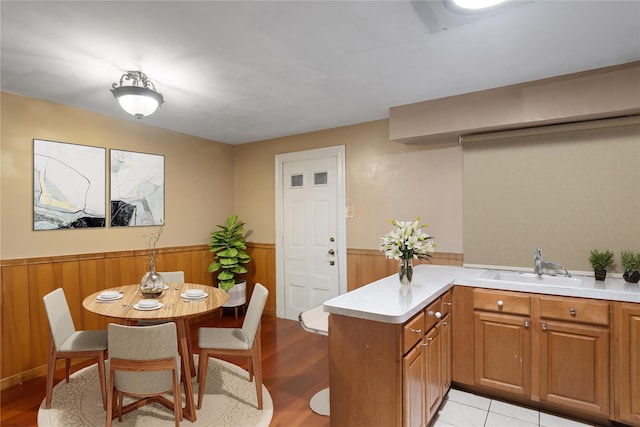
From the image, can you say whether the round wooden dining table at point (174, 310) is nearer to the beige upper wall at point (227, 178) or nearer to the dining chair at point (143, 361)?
the dining chair at point (143, 361)

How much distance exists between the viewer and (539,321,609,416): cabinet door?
221 cm

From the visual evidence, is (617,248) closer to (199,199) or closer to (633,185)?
(633,185)

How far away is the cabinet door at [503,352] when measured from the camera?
7.93 ft

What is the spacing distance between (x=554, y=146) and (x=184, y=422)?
357 cm

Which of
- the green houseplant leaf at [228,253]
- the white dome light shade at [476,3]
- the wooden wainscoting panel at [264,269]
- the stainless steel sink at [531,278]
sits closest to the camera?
the white dome light shade at [476,3]

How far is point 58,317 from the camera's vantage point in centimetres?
251

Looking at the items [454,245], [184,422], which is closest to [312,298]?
[454,245]

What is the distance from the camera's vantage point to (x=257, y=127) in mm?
4098

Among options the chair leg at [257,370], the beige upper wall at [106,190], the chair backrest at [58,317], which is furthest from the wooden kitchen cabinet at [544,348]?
the beige upper wall at [106,190]

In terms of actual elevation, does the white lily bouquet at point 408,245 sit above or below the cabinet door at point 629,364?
above

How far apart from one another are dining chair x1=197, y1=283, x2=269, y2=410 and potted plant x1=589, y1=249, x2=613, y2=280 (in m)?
2.53

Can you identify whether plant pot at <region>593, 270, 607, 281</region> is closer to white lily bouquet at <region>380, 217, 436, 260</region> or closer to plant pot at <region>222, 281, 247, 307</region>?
white lily bouquet at <region>380, 217, 436, 260</region>

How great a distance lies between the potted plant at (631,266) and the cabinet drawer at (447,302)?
4.01 feet

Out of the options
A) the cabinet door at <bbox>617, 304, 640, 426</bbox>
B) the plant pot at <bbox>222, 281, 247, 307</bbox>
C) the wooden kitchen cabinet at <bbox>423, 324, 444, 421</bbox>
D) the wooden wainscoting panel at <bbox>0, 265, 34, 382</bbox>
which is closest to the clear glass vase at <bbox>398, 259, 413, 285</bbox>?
the wooden kitchen cabinet at <bbox>423, 324, 444, 421</bbox>
